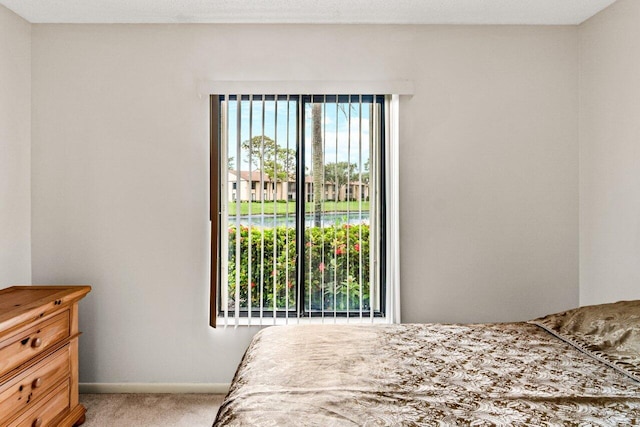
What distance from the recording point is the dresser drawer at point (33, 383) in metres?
2.01

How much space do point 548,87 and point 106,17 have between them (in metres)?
3.01

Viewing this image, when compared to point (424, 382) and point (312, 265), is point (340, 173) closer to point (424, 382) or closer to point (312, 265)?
point (312, 265)

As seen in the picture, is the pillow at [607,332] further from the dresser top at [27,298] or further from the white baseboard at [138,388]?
the dresser top at [27,298]

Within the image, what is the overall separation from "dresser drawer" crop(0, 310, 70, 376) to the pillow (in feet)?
8.34

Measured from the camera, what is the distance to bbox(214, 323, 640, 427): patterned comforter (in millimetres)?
1254

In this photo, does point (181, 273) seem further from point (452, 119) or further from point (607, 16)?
point (607, 16)

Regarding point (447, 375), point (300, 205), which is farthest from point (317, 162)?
point (447, 375)

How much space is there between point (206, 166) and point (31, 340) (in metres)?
1.43

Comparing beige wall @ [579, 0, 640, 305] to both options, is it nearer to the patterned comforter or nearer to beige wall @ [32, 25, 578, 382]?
beige wall @ [32, 25, 578, 382]

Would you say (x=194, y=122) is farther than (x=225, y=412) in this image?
Yes

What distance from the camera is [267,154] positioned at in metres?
3.00

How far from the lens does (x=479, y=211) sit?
2.99 meters

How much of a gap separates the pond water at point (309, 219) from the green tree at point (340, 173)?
→ 134 millimetres

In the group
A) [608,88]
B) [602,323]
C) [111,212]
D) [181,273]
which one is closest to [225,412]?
[602,323]
